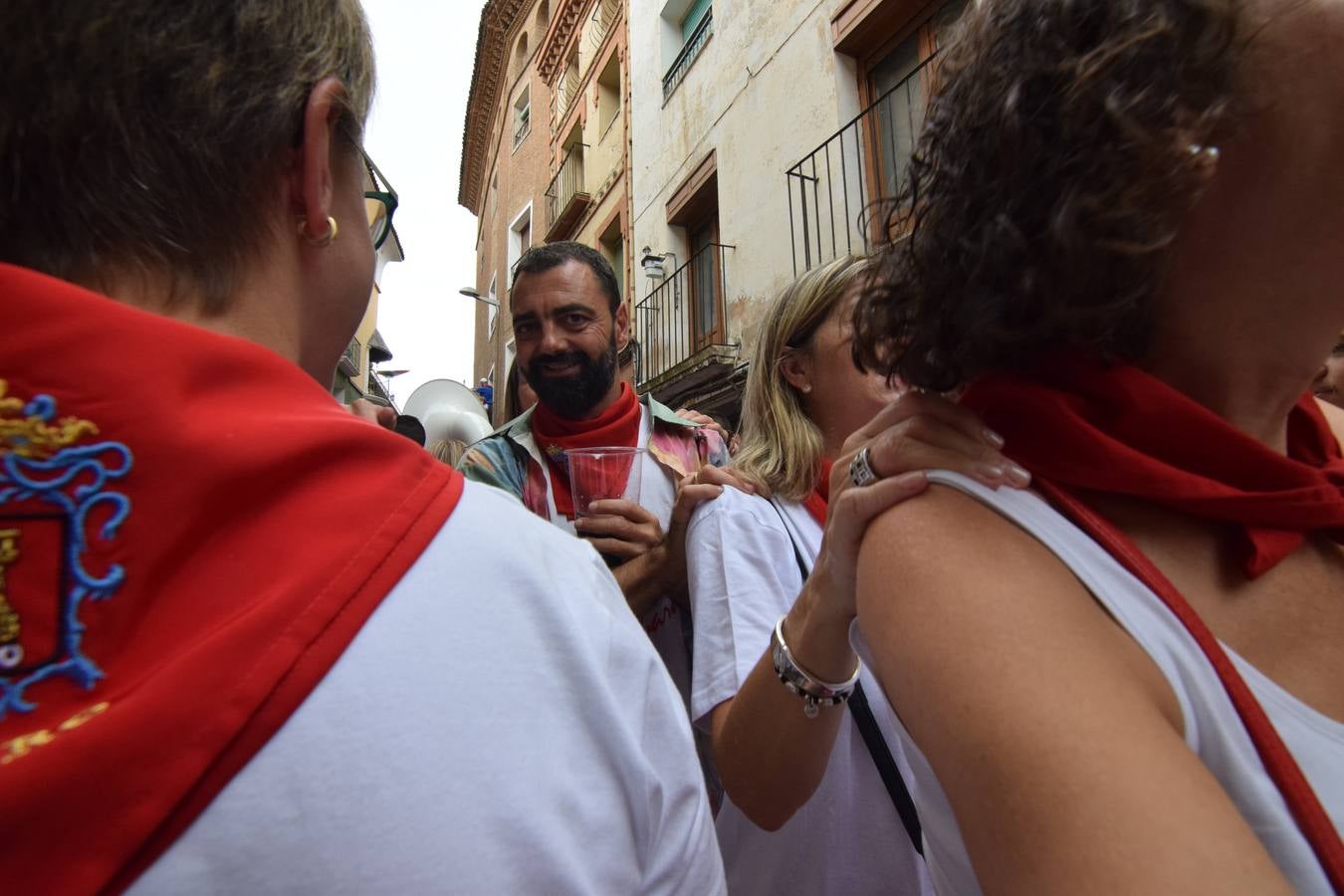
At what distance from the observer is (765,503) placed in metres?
1.81

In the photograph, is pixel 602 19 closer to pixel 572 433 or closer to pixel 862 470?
pixel 572 433

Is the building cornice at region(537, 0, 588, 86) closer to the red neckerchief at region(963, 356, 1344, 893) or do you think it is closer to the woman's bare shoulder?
the red neckerchief at region(963, 356, 1344, 893)

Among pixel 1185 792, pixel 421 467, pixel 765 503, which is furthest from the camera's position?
pixel 765 503

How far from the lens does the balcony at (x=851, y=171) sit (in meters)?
5.77

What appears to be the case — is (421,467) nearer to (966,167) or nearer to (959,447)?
(959,447)

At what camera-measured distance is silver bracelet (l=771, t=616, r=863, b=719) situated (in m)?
1.25

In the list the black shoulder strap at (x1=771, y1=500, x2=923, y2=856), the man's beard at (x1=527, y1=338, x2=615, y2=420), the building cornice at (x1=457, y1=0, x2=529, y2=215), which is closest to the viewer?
the black shoulder strap at (x1=771, y1=500, x2=923, y2=856)

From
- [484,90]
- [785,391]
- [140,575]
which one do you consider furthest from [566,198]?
[140,575]

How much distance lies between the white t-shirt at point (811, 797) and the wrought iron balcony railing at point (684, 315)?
21.1 ft

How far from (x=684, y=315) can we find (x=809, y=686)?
828 cm

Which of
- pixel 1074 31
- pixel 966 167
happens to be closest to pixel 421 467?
pixel 966 167

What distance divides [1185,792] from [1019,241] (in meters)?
0.53

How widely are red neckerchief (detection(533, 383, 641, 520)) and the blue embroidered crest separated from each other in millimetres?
2078

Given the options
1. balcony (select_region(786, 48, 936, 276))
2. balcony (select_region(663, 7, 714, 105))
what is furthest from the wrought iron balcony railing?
balcony (select_region(663, 7, 714, 105))
